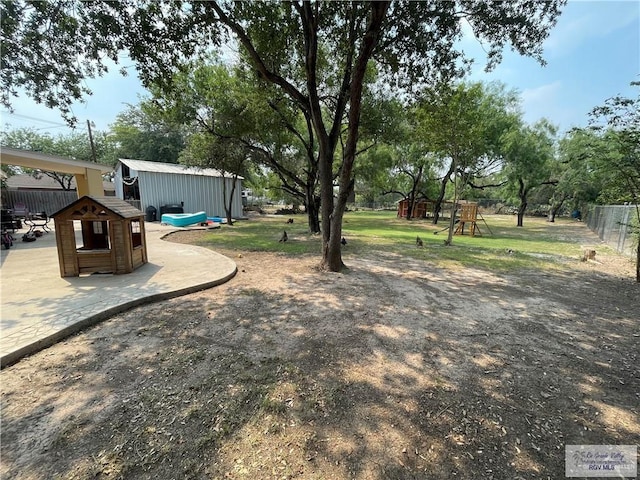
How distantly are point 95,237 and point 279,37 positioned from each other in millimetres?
5833

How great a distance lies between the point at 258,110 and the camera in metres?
10.2

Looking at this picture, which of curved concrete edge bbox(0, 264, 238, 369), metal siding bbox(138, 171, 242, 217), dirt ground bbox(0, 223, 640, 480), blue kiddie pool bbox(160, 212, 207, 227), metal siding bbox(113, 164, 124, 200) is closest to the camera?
dirt ground bbox(0, 223, 640, 480)

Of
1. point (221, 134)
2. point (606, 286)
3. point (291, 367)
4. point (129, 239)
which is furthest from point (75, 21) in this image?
point (606, 286)

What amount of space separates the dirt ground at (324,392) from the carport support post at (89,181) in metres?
10.8

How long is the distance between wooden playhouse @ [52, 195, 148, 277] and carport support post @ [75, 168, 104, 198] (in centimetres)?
760

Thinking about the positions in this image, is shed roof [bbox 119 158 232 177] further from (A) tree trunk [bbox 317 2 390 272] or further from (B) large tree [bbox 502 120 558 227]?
(B) large tree [bbox 502 120 558 227]

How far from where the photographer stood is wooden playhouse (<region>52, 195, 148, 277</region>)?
204 inches

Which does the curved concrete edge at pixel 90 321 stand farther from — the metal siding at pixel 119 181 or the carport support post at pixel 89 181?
the metal siding at pixel 119 181

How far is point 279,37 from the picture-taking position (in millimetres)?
6395

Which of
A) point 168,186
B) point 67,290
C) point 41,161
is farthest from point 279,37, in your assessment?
point 168,186

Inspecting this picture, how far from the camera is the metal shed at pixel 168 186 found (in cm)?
1841

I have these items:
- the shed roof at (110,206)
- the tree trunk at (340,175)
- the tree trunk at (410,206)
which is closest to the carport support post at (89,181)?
the shed roof at (110,206)

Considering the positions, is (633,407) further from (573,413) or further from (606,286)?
(606,286)

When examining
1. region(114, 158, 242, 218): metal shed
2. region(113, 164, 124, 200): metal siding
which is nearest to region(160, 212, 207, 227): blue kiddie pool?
region(114, 158, 242, 218): metal shed
